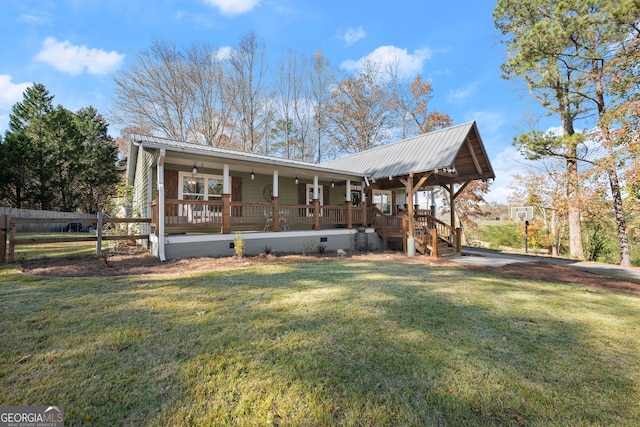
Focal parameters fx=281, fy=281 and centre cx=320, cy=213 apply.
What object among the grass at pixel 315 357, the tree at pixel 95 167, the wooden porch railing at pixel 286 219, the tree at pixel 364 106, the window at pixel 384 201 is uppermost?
the tree at pixel 364 106

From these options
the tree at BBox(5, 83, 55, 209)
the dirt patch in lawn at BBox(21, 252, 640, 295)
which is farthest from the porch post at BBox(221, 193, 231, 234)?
the tree at BBox(5, 83, 55, 209)

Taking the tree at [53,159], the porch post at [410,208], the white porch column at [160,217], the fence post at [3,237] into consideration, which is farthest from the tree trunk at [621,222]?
the tree at [53,159]

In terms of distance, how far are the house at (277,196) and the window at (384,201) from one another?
9.69 feet

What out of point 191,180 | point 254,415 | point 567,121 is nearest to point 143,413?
point 254,415

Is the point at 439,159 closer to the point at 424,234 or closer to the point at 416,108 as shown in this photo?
the point at 424,234

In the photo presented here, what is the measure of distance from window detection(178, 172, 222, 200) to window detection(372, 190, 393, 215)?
29.4 feet

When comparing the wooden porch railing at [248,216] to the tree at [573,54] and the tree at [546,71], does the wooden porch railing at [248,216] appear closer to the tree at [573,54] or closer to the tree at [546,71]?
the tree at [546,71]

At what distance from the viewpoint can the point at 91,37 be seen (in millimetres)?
14469

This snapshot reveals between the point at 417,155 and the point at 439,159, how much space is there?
1432 millimetres

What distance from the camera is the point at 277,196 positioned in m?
10.3

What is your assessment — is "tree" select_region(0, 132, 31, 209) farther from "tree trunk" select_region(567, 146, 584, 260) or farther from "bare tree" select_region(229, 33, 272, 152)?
"tree trunk" select_region(567, 146, 584, 260)

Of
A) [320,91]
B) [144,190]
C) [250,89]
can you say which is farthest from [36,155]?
[320,91]

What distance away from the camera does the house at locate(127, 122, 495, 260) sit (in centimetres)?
896

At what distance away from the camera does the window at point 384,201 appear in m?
16.7
